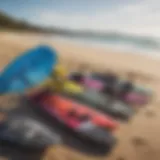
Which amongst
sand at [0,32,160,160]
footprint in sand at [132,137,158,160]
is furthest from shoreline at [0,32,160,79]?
footprint in sand at [132,137,158,160]

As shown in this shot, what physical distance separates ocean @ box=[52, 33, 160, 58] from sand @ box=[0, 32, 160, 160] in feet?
0.04

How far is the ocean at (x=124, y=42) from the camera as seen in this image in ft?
3.26

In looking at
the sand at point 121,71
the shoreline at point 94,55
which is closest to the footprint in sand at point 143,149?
the sand at point 121,71

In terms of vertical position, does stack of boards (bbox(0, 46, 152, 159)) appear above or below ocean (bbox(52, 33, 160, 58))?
below

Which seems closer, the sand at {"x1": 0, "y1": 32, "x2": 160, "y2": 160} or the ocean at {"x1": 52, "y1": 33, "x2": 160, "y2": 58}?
the sand at {"x1": 0, "y1": 32, "x2": 160, "y2": 160}

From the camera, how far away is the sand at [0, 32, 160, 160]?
868 mm

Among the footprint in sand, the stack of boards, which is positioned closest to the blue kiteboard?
the stack of boards

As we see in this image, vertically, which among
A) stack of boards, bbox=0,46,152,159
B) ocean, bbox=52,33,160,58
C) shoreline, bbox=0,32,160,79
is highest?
ocean, bbox=52,33,160,58

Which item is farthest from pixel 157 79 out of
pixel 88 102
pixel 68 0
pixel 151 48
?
pixel 68 0

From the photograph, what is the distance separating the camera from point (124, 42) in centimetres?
100

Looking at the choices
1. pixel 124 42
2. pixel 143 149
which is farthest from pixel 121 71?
pixel 143 149

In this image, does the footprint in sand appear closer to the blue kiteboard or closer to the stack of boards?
the stack of boards

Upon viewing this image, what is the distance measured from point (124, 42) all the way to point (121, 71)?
8 cm

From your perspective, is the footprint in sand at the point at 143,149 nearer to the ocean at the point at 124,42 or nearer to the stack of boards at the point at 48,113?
the stack of boards at the point at 48,113
